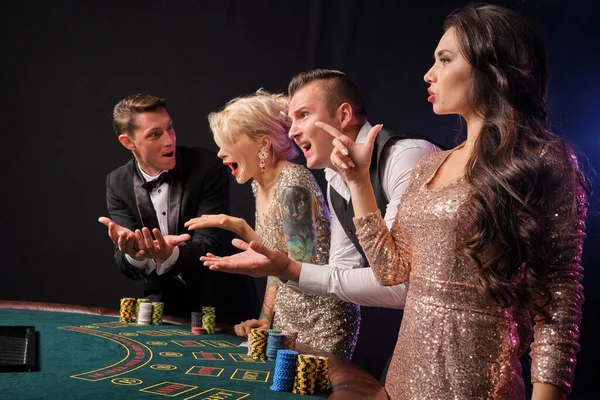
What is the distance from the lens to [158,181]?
13.0 ft

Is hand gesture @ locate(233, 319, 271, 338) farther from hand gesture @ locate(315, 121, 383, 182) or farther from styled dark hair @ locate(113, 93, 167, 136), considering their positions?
styled dark hair @ locate(113, 93, 167, 136)

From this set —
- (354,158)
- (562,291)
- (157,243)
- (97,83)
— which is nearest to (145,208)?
(157,243)

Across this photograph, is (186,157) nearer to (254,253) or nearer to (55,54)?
(55,54)

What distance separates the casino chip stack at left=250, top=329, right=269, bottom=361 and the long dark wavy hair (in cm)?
84

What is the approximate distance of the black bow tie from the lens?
3.95m

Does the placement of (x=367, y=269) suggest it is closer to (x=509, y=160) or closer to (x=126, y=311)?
(x=509, y=160)

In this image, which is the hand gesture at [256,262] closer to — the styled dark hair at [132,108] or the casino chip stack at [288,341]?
the casino chip stack at [288,341]

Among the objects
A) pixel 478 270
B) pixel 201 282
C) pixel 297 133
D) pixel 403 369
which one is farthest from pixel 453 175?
pixel 201 282

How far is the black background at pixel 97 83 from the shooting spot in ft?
15.7

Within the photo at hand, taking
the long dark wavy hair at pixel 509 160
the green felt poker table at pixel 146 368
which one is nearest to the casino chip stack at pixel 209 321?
the green felt poker table at pixel 146 368

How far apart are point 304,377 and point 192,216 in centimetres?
234

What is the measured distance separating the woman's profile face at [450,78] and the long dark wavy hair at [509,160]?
0.02 m

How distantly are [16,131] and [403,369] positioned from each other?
4.26m

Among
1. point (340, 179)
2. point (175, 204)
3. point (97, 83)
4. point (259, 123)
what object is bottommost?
point (175, 204)
